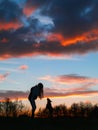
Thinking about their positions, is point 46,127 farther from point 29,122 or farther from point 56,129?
point 29,122

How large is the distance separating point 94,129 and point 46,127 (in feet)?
7.73

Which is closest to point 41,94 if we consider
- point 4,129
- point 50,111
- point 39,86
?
point 39,86

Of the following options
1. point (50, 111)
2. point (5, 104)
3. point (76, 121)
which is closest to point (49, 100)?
point (50, 111)

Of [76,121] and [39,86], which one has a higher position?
[39,86]

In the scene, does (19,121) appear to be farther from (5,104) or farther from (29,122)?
(5,104)

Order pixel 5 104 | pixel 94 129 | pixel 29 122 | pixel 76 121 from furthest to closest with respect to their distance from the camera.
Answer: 1. pixel 5 104
2. pixel 76 121
3. pixel 29 122
4. pixel 94 129

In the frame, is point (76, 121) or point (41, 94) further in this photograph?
point (41, 94)

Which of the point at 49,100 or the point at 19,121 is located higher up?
the point at 49,100

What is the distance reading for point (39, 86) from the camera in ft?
80.1

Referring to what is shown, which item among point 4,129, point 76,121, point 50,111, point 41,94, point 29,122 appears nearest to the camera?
point 4,129

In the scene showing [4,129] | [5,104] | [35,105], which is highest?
[5,104]

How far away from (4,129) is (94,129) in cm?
443

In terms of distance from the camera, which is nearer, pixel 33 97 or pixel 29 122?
pixel 29 122

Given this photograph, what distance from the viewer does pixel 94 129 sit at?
19.3 m
